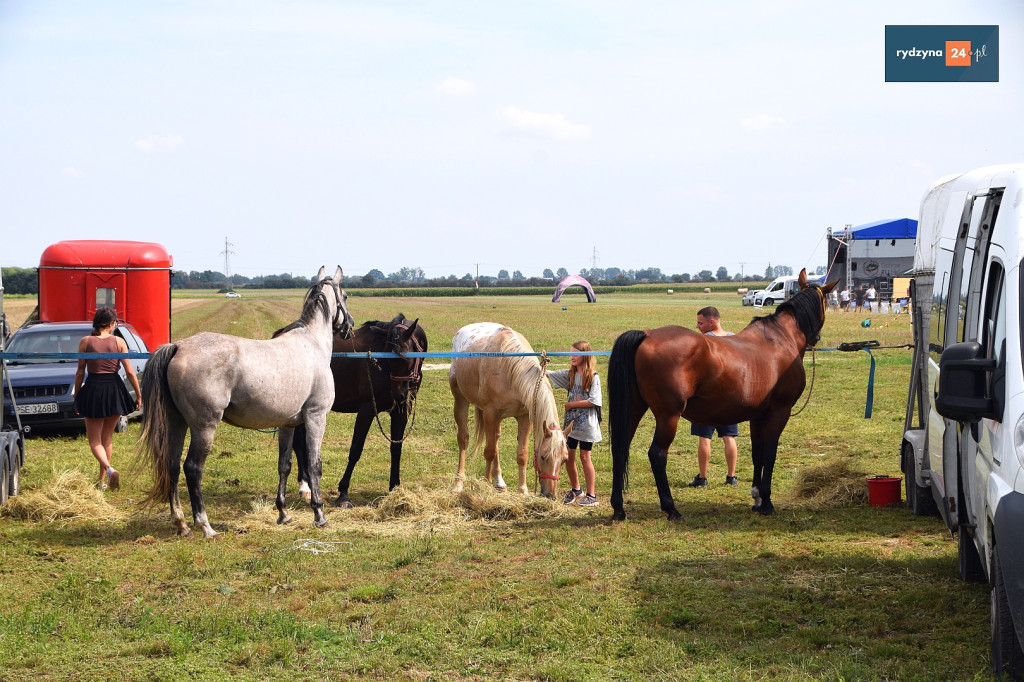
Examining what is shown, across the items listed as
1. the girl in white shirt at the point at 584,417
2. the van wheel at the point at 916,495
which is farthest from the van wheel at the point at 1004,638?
the girl in white shirt at the point at 584,417

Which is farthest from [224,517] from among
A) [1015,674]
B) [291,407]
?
[1015,674]

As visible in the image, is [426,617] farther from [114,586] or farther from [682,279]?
[682,279]

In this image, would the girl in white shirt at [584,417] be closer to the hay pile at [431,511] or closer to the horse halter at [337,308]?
the hay pile at [431,511]

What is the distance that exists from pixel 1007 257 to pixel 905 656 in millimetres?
2162

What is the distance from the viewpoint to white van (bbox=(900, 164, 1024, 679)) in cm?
399

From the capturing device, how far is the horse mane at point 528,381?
880cm

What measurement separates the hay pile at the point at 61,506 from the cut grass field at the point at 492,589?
0.33 ft

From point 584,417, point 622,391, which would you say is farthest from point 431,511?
point 622,391

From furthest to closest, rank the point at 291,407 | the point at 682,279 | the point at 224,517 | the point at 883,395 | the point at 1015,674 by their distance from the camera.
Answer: the point at 682,279, the point at 883,395, the point at 224,517, the point at 291,407, the point at 1015,674

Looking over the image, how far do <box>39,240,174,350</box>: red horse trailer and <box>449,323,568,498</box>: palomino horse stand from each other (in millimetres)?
11077

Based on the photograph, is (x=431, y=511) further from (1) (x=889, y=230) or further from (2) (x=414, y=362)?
(1) (x=889, y=230)

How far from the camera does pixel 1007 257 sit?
457cm

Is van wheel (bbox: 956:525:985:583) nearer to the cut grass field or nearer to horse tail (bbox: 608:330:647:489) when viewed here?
the cut grass field

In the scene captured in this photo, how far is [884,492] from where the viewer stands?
8594mm
